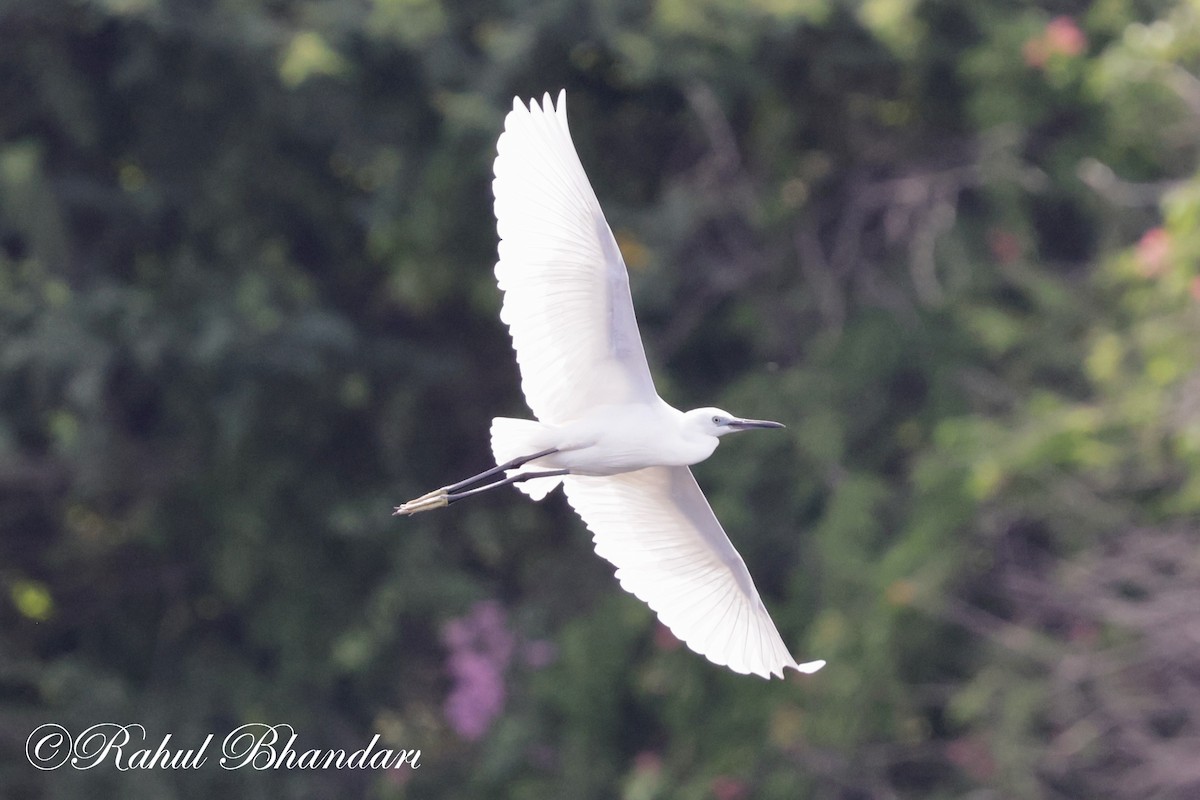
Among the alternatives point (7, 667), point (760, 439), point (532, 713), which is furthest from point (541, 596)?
point (7, 667)

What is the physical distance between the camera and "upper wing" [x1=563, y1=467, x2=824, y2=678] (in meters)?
5.28

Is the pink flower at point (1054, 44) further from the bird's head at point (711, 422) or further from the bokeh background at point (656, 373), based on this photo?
the bird's head at point (711, 422)

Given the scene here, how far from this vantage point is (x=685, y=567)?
17.7 ft

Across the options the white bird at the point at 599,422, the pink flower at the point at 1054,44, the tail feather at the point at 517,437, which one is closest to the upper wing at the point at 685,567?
the white bird at the point at 599,422

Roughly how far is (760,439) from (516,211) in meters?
3.88

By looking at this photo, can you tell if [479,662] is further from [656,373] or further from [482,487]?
[482,487]

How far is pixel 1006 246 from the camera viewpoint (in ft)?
26.7

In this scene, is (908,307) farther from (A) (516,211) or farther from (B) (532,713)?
(A) (516,211)

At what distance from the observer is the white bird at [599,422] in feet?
15.5

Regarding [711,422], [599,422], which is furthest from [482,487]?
[711,422]
